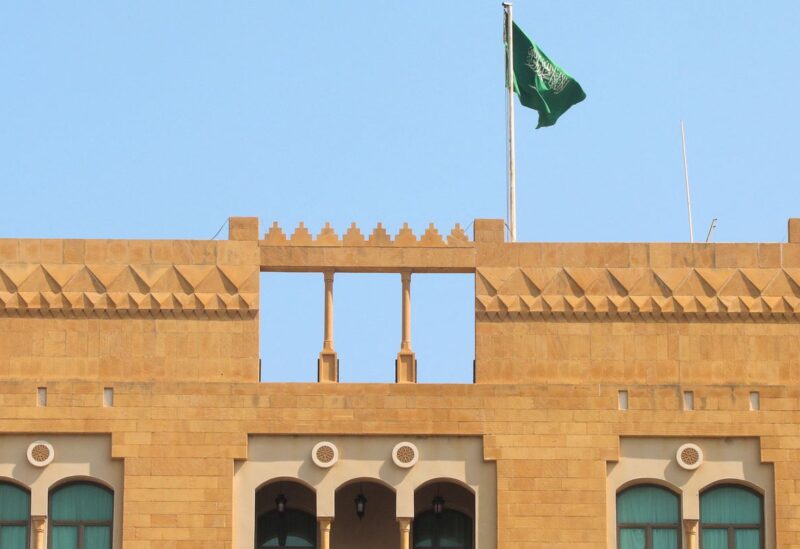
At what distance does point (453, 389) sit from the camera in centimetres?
5131

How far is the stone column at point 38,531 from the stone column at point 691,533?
13.6 metres

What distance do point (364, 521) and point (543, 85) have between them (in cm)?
1102

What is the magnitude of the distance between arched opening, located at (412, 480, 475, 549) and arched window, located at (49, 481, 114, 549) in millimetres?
A: 6774

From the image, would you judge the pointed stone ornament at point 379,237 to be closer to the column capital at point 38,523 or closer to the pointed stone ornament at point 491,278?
the pointed stone ornament at point 491,278

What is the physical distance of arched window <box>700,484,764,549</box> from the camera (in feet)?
168

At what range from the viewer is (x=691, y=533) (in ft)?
167

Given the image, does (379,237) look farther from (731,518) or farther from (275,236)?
(731,518)

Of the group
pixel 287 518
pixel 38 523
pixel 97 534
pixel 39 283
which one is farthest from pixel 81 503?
pixel 39 283

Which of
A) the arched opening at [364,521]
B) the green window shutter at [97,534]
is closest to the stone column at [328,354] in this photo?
the arched opening at [364,521]

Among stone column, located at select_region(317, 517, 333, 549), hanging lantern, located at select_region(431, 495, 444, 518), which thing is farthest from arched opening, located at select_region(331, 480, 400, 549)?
stone column, located at select_region(317, 517, 333, 549)

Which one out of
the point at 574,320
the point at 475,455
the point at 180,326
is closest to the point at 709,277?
the point at 574,320

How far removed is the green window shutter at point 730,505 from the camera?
51.4m

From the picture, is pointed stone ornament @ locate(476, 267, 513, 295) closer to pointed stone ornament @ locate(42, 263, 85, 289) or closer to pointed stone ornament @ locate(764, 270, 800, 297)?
pointed stone ornament @ locate(764, 270, 800, 297)

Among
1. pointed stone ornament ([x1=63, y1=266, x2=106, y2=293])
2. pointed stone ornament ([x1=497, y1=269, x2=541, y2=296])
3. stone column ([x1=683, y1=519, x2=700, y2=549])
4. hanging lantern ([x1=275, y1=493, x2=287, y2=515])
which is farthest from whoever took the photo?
hanging lantern ([x1=275, y1=493, x2=287, y2=515])
